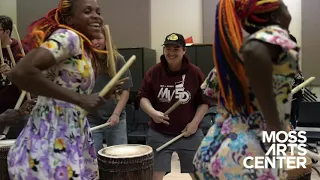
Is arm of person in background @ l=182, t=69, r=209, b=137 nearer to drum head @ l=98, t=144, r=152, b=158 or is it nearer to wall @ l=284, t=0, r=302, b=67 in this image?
drum head @ l=98, t=144, r=152, b=158

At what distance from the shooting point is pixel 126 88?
3020 millimetres

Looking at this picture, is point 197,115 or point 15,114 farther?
point 197,115

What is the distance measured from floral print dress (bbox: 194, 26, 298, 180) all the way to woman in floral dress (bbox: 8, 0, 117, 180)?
449mm

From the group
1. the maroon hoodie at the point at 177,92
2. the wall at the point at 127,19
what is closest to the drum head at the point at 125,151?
the maroon hoodie at the point at 177,92

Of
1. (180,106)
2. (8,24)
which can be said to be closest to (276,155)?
(180,106)

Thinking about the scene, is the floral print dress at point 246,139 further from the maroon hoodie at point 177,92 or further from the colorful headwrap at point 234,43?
the maroon hoodie at point 177,92

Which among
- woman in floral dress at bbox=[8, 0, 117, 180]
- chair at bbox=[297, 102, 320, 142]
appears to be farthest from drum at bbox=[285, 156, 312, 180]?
chair at bbox=[297, 102, 320, 142]

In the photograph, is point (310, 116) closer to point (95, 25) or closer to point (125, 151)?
point (125, 151)

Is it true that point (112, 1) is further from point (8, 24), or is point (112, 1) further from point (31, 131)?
point (31, 131)

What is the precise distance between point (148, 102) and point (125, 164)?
26.7 inches

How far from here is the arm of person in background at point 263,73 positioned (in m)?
1.04

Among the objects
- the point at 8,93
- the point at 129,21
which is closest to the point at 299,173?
the point at 8,93

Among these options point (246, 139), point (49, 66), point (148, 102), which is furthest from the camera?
point (148, 102)

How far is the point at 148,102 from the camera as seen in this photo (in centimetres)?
272
